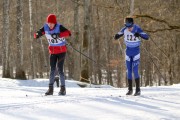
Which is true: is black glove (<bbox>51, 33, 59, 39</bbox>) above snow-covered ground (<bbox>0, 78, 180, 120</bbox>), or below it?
above

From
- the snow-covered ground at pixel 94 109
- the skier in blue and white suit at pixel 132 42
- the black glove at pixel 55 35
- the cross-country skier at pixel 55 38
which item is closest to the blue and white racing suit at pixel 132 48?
the skier in blue and white suit at pixel 132 42

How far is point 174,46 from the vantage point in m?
35.9

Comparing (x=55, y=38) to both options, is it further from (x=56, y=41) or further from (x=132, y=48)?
(x=132, y=48)

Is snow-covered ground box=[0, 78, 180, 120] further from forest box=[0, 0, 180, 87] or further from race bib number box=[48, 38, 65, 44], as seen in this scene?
forest box=[0, 0, 180, 87]

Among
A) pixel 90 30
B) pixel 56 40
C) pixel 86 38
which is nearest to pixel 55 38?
pixel 56 40

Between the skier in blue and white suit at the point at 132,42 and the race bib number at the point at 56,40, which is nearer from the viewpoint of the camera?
the race bib number at the point at 56,40

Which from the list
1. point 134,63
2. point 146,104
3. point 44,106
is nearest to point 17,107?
point 44,106

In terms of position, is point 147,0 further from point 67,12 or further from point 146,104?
point 146,104

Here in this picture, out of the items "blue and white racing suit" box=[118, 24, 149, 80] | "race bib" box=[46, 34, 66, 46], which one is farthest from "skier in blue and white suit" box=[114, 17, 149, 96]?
"race bib" box=[46, 34, 66, 46]

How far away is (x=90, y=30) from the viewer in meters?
34.2

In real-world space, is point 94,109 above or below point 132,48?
below

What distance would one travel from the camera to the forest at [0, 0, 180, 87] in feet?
69.1

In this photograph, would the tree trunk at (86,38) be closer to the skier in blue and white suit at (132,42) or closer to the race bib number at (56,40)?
the skier in blue and white suit at (132,42)

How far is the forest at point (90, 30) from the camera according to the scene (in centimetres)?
2105
